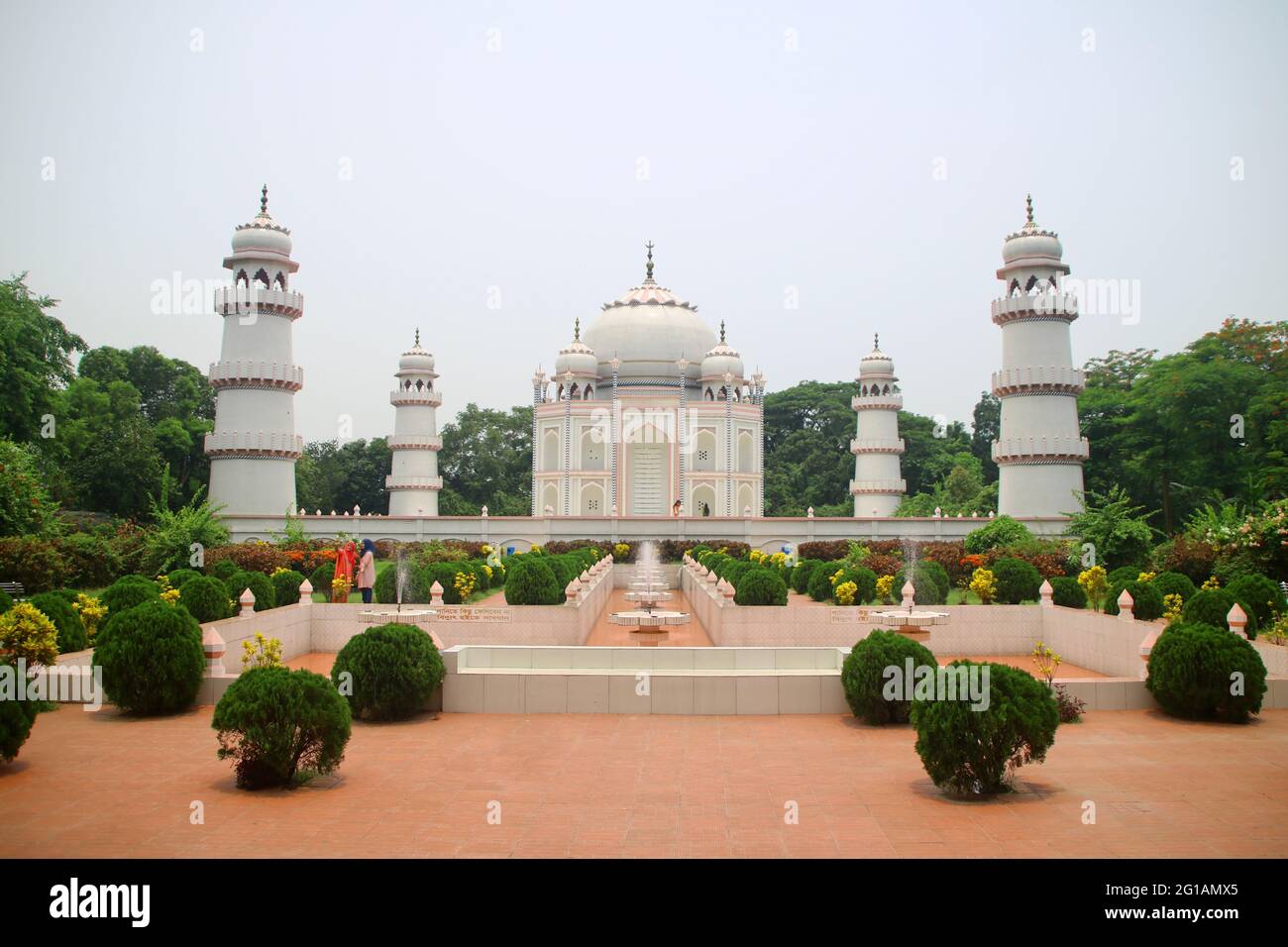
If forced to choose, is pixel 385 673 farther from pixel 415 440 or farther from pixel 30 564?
pixel 415 440

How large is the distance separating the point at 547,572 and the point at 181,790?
1116cm

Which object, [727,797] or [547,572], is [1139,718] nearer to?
[727,797]

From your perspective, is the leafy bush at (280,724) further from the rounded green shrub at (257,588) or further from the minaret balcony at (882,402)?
the minaret balcony at (882,402)

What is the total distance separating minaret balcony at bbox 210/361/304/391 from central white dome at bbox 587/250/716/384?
15.4m

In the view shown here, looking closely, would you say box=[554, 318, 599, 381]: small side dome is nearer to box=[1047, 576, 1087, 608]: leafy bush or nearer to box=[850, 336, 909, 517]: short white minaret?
box=[850, 336, 909, 517]: short white minaret

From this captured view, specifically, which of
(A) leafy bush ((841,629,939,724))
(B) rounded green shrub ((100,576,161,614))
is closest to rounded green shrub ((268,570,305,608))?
(B) rounded green shrub ((100,576,161,614))

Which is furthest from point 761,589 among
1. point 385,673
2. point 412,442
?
point 412,442

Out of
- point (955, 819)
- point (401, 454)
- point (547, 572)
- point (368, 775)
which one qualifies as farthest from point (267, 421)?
point (955, 819)

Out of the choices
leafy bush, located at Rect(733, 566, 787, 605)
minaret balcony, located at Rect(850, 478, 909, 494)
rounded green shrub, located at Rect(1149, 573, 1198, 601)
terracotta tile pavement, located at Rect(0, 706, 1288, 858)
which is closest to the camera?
terracotta tile pavement, located at Rect(0, 706, 1288, 858)

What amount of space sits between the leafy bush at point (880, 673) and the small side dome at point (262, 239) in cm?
3083

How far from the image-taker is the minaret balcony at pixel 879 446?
49.3 metres

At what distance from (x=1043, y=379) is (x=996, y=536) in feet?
33.2

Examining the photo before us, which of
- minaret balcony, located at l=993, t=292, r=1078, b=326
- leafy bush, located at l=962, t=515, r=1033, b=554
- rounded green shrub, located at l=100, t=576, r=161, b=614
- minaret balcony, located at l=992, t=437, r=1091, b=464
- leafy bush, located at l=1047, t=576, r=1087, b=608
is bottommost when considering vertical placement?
leafy bush, located at l=1047, t=576, r=1087, b=608

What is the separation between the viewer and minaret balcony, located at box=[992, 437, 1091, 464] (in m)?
37.4
